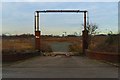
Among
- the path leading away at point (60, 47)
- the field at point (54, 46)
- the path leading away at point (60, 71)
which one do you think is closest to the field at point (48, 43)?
the field at point (54, 46)

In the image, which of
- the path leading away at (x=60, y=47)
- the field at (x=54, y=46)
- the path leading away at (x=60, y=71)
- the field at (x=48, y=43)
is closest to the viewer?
the path leading away at (x=60, y=71)

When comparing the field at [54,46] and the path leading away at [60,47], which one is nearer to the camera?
the field at [54,46]

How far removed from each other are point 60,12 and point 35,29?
5.40m

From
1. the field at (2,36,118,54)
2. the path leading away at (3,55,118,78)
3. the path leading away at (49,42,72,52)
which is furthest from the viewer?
the path leading away at (49,42,72,52)

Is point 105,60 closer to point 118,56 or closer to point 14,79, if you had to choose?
point 118,56

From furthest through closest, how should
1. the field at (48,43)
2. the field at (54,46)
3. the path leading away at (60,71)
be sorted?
1. the field at (48,43)
2. the field at (54,46)
3. the path leading away at (60,71)

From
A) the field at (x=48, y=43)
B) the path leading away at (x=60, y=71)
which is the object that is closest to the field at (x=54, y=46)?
the field at (x=48, y=43)

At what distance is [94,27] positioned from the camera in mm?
70938

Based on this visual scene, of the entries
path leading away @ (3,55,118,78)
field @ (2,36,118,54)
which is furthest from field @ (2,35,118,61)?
path leading away @ (3,55,118,78)

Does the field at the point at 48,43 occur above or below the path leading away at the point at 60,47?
above

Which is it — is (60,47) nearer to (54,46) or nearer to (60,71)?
(54,46)

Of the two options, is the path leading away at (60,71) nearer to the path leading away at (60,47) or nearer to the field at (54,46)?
the field at (54,46)

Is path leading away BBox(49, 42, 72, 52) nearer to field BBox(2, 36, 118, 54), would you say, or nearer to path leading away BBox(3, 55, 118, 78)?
field BBox(2, 36, 118, 54)

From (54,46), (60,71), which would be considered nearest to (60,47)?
(54,46)
